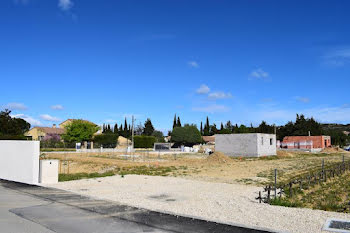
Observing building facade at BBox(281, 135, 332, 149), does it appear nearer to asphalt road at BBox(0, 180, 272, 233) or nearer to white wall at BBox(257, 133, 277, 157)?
white wall at BBox(257, 133, 277, 157)

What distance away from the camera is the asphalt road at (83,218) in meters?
7.13

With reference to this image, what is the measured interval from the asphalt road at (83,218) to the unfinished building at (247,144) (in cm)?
3495

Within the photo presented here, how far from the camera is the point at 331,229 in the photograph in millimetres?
6938

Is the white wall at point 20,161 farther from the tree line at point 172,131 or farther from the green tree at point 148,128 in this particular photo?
the green tree at point 148,128

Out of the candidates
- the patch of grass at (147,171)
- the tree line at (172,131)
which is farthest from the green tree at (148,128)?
the patch of grass at (147,171)

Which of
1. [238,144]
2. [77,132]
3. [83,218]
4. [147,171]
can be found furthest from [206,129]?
[83,218]

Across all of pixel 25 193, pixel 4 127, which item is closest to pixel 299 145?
pixel 4 127

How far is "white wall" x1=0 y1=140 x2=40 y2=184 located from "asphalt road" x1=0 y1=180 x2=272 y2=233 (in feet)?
13.4

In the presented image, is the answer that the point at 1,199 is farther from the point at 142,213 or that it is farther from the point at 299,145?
the point at 299,145

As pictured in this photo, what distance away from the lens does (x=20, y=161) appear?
15.9 meters

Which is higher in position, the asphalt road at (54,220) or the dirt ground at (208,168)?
the asphalt road at (54,220)

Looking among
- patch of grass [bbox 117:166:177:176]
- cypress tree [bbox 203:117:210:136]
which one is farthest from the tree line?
patch of grass [bbox 117:166:177:176]

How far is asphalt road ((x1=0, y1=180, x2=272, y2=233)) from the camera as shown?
281 inches

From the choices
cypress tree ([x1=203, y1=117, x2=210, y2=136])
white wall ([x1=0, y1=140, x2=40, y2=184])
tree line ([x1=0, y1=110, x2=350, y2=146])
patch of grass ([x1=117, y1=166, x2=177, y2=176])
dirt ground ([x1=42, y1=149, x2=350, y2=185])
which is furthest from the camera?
cypress tree ([x1=203, y1=117, x2=210, y2=136])
